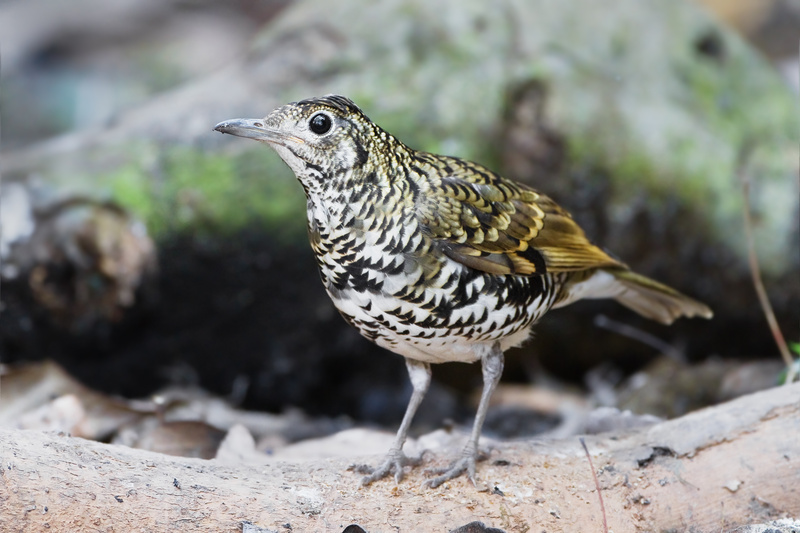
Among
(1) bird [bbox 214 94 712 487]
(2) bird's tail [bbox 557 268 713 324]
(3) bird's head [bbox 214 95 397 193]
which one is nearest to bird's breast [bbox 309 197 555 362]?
(1) bird [bbox 214 94 712 487]

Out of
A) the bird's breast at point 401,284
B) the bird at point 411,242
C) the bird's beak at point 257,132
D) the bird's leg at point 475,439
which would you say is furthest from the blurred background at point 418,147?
the bird's beak at point 257,132

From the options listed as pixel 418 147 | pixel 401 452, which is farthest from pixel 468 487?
pixel 418 147

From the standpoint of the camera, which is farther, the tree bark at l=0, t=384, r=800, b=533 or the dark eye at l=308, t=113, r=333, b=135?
the dark eye at l=308, t=113, r=333, b=135

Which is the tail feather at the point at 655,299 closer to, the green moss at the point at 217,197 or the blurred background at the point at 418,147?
the blurred background at the point at 418,147

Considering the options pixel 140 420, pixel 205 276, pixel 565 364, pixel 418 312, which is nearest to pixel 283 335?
pixel 205 276

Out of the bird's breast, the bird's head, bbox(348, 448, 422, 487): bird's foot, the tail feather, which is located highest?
the bird's head

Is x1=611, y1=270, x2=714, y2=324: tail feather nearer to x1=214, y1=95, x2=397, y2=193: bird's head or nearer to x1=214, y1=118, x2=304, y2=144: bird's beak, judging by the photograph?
x1=214, y1=95, x2=397, y2=193: bird's head

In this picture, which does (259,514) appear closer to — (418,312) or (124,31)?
(418,312)
